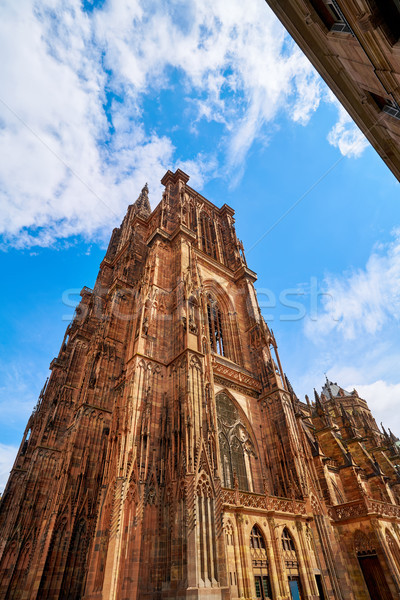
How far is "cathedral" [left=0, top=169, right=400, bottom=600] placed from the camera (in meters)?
11.2

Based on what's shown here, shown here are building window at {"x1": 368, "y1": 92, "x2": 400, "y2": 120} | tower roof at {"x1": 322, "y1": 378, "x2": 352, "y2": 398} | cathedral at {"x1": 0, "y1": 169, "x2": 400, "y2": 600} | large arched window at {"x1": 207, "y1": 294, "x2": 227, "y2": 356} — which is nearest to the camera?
building window at {"x1": 368, "y1": 92, "x2": 400, "y2": 120}

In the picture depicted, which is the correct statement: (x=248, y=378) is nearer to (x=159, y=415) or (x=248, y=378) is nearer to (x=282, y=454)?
(x=282, y=454)

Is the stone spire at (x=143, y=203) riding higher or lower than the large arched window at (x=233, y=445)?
higher

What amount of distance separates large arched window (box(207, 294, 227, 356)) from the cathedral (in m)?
0.12

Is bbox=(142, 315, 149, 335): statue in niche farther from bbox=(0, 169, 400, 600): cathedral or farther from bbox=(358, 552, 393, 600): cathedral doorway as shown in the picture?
bbox=(358, 552, 393, 600): cathedral doorway

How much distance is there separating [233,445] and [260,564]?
514 cm

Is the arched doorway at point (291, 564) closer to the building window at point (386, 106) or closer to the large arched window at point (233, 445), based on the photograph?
the large arched window at point (233, 445)

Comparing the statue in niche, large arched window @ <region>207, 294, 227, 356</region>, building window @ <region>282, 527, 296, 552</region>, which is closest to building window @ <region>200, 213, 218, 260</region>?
large arched window @ <region>207, 294, 227, 356</region>

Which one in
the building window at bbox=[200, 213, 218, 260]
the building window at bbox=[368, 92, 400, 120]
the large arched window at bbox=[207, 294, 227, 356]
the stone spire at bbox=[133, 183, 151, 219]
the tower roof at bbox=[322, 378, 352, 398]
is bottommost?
the building window at bbox=[368, 92, 400, 120]

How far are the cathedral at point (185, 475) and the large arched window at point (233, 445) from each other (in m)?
0.08

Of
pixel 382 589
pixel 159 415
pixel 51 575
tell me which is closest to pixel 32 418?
pixel 51 575

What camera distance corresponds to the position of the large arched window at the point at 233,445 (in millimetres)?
15527

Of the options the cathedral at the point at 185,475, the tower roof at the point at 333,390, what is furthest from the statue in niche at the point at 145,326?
the tower roof at the point at 333,390

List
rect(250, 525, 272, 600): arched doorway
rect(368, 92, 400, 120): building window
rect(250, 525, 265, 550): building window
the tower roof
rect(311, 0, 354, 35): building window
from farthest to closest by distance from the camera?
the tower roof, rect(250, 525, 265, 550): building window, rect(250, 525, 272, 600): arched doorway, rect(311, 0, 354, 35): building window, rect(368, 92, 400, 120): building window
